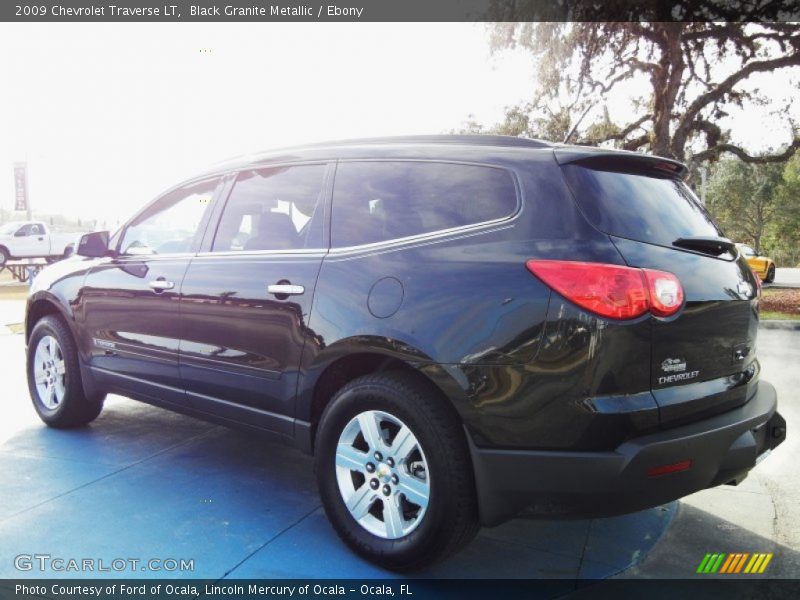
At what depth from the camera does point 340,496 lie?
3.11m

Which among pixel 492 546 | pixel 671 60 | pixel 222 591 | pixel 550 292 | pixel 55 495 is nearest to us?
pixel 550 292

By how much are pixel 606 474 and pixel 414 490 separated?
80 cm

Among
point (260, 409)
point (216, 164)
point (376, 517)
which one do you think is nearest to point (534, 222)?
point (376, 517)

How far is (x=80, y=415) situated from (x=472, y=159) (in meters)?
3.63

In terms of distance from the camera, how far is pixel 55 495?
381 centimetres

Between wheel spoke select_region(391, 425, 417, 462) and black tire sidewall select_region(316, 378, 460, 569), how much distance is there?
2.3 inches

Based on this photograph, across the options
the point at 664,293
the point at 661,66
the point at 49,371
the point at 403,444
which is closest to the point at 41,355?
the point at 49,371

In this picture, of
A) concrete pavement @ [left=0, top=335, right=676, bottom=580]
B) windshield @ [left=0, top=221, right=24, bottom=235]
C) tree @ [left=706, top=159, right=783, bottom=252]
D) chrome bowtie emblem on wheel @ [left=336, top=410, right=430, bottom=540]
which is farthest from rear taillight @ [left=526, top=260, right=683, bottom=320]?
tree @ [left=706, top=159, right=783, bottom=252]

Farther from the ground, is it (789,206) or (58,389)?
(789,206)

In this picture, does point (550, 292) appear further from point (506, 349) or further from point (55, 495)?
point (55, 495)

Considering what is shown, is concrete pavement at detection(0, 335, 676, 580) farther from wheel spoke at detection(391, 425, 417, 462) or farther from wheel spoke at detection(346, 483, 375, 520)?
wheel spoke at detection(391, 425, 417, 462)

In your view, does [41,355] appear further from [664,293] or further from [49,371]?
[664,293]

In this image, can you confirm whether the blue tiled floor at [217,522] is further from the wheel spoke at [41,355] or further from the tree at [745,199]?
the tree at [745,199]

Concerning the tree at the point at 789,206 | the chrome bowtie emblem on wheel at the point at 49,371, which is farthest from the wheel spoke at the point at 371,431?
the tree at the point at 789,206
